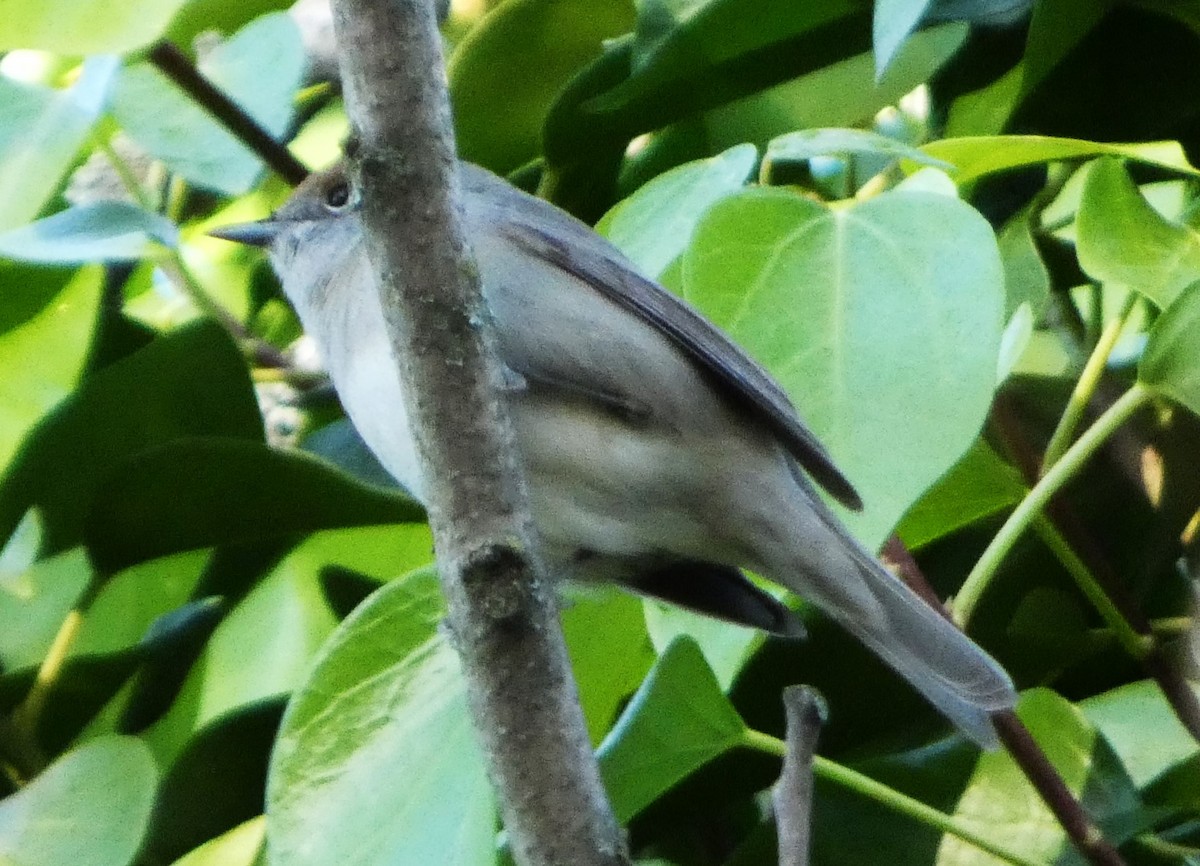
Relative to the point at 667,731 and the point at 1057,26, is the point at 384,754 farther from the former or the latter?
the point at 1057,26

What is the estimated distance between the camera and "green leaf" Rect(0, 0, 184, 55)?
4.33 ft

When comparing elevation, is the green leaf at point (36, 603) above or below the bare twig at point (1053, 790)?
above

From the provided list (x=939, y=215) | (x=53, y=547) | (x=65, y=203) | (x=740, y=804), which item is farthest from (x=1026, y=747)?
(x=65, y=203)

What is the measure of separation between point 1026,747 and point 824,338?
0.36m

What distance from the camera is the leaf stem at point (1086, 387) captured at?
4.18ft

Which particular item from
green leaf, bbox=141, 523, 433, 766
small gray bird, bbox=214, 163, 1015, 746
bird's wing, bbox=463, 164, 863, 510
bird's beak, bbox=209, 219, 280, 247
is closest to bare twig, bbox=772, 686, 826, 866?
bird's wing, bbox=463, 164, 863, 510

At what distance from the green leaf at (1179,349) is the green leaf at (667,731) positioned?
1.41 feet

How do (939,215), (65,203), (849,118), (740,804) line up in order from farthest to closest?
(65,203) → (849,118) → (740,804) → (939,215)

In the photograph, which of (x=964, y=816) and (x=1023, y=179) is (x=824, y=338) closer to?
(x=964, y=816)

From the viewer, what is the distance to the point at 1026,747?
3.98 ft

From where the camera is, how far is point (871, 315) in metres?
1.19

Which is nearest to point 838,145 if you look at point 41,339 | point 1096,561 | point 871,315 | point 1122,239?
point 871,315

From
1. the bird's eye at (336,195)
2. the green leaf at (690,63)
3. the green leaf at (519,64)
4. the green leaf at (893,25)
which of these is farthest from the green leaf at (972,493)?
the bird's eye at (336,195)

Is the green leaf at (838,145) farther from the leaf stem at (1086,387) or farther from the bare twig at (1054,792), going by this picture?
the bare twig at (1054,792)
